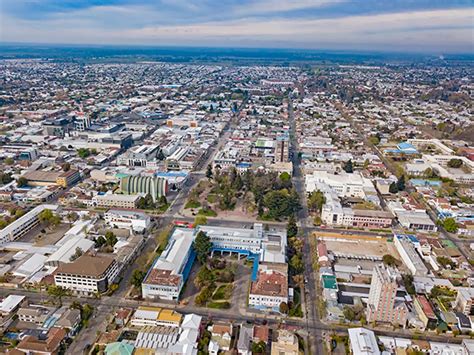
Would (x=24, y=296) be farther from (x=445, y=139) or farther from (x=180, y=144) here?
(x=445, y=139)

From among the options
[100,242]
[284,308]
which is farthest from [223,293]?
[100,242]

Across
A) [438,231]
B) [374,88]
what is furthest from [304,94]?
[438,231]

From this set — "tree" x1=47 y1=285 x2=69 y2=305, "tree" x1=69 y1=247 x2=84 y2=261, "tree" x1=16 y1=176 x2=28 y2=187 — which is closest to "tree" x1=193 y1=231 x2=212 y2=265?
"tree" x1=69 y1=247 x2=84 y2=261

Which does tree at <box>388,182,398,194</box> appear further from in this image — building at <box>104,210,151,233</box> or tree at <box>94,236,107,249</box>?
tree at <box>94,236,107,249</box>

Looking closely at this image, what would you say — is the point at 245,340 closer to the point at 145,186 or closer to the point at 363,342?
the point at 363,342

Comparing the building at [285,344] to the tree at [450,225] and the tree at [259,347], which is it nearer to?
the tree at [259,347]

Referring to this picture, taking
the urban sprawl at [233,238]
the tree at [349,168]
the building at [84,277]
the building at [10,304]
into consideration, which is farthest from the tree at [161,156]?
the building at [10,304]

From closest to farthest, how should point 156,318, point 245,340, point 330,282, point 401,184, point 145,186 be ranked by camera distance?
1. point 245,340
2. point 156,318
3. point 330,282
4. point 145,186
5. point 401,184
